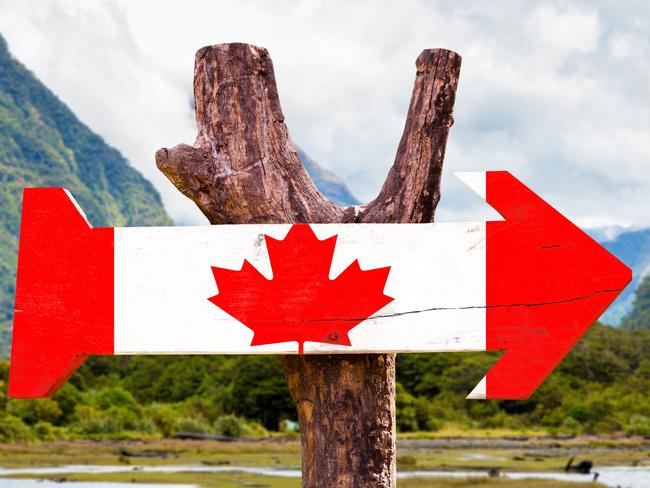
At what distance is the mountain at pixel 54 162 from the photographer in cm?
15800

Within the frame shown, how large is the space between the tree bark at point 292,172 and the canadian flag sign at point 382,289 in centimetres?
26

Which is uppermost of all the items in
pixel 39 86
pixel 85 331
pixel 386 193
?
pixel 39 86

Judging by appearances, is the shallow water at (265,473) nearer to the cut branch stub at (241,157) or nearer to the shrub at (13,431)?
the shrub at (13,431)

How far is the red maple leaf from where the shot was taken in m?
3.43

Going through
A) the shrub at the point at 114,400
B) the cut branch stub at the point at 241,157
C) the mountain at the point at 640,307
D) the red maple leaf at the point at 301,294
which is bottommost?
the shrub at the point at 114,400

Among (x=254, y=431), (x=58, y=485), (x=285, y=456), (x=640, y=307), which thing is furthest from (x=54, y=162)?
(x=58, y=485)

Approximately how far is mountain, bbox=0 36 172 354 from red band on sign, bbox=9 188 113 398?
464 feet

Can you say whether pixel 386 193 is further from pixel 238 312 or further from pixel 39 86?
pixel 39 86

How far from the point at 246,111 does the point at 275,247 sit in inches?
25.7

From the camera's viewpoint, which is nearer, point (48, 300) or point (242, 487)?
point (48, 300)

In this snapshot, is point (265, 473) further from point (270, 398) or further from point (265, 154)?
point (265, 154)

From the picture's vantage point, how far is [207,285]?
349cm

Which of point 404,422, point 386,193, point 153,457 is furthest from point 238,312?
point 404,422

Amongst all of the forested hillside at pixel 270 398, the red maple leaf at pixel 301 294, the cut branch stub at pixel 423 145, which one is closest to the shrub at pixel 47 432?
the forested hillside at pixel 270 398
